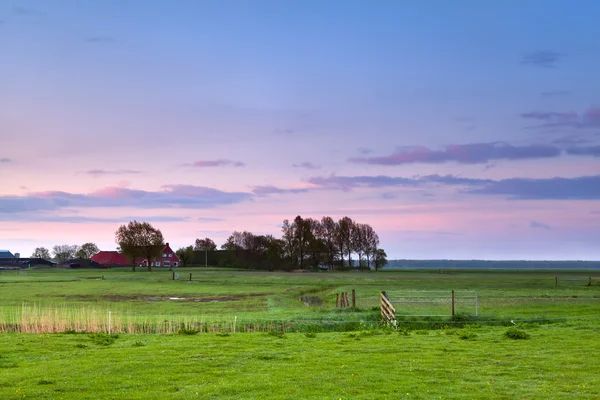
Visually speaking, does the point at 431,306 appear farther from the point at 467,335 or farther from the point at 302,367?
the point at 302,367

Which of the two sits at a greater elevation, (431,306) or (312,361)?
(312,361)

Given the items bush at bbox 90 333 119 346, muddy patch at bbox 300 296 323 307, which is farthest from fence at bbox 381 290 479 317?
bush at bbox 90 333 119 346

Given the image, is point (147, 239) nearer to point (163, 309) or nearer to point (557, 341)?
point (163, 309)

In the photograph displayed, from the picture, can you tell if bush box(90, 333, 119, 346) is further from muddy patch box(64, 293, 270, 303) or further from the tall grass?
muddy patch box(64, 293, 270, 303)

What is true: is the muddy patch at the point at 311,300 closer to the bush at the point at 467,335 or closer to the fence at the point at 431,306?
the fence at the point at 431,306

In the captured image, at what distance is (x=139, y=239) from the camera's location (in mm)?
172500

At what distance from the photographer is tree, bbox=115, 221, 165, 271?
6742 inches

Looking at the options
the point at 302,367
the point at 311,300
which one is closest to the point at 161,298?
the point at 311,300

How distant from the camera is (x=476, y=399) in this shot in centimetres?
1596

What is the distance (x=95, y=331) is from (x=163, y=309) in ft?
63.2

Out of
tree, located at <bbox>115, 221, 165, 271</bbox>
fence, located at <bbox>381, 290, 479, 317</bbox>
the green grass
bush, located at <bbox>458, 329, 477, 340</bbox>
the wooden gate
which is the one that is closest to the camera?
the green grass

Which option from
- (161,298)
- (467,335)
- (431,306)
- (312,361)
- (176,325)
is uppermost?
(312,361)

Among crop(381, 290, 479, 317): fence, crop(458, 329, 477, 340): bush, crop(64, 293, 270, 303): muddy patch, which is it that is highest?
crop(458, 329, 477, 340): bush

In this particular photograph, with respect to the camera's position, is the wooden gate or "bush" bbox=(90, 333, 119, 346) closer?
"bush" bbox=(90, 333, 119, 346)
